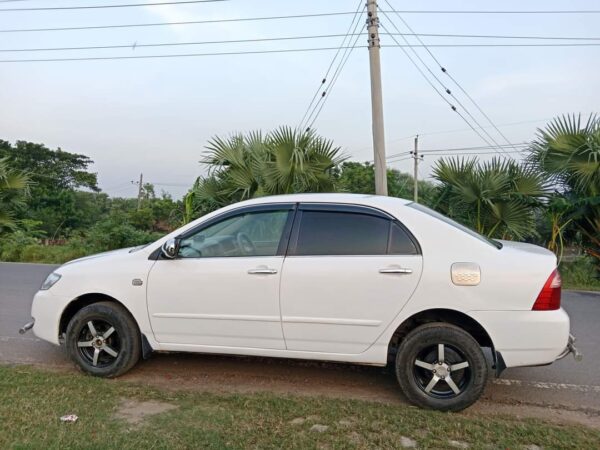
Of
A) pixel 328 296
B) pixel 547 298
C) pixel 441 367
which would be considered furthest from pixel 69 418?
pixel 547 298

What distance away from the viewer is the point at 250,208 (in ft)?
13.3

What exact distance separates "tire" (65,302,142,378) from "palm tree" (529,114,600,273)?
347 inches

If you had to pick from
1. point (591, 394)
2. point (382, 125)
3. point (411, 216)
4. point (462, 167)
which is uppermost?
point (382, 125)

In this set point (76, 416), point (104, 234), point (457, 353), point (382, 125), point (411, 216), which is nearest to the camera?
point (76, 416)

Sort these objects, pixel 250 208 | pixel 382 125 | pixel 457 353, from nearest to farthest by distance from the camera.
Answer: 1. pixel 457 353
2. pixel 250 208
3. pixel 382 125

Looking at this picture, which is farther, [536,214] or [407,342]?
[536,214]

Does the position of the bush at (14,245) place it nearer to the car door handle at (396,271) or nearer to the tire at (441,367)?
the car door handle at (396,271)

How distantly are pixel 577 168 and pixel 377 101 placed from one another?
4.27 meters

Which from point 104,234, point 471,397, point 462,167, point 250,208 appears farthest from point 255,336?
point 104,234

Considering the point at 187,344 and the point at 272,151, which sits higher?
the point at 272,151

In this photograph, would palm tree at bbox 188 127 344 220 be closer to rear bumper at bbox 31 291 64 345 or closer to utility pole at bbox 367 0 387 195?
utility pole at bbox 367 0 387 195

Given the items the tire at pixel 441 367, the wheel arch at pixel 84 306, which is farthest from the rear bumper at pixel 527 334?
the wheel arch at pixel 84 306

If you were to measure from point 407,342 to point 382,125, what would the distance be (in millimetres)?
6837

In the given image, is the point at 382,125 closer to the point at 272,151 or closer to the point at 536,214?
the point at 272,151
